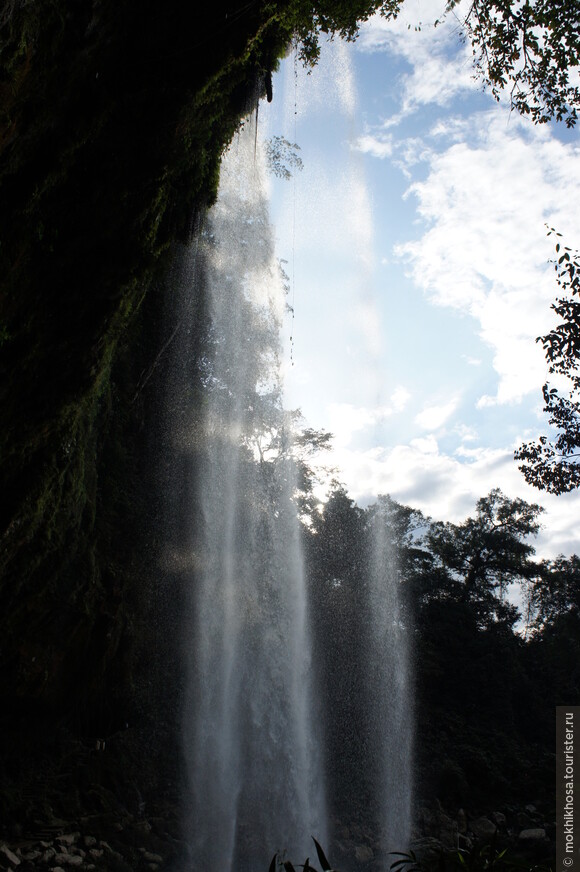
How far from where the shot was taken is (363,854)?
1162 cm

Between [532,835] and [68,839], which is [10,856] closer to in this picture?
[68,839]

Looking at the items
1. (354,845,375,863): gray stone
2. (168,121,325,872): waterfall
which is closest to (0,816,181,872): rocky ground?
(168,121,325,872): waterfall

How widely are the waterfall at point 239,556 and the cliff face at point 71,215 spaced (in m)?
4.87

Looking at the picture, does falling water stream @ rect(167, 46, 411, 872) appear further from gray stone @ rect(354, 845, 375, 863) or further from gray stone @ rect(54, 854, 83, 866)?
gray stone @ rect(54, 854, 83, 866)

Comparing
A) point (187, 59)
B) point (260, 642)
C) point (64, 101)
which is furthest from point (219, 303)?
point (64, 101)

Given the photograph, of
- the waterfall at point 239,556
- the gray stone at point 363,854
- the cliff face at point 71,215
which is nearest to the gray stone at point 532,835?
the gray stone at point 363,854

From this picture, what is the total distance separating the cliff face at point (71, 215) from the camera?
455cm

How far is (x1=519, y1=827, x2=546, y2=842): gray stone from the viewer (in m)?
13.2

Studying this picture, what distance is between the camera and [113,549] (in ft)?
45.3

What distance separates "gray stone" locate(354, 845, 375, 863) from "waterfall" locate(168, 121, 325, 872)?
0.82 meters

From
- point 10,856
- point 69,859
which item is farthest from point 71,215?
point 69,859

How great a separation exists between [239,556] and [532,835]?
10128mm

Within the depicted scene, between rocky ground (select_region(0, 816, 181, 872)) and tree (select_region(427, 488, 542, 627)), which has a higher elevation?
tree (select_region(427, 488, 542, 627))

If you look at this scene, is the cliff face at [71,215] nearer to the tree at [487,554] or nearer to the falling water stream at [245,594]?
the falling water stream at [245,594]
